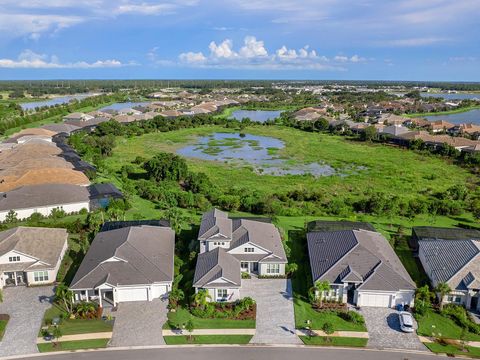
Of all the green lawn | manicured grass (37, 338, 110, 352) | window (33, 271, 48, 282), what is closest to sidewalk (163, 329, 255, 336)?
manicured grass (37, 338, 110, 352)

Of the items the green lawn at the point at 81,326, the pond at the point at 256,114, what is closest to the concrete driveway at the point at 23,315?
the green lawn at the point at 81,326

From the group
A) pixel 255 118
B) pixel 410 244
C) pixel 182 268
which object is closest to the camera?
pixel 182 268

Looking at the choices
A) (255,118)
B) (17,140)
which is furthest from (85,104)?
(17,140)

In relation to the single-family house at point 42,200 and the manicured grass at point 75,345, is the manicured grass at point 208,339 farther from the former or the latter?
the single-family house at point 42,200

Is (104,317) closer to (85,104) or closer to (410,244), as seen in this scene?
(410,244)

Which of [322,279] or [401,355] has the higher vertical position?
[322,279]

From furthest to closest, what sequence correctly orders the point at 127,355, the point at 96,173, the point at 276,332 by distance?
the point at 96,173
the point at 276,332
the point at 127,355

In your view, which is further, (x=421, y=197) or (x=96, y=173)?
(x=96, y=173)

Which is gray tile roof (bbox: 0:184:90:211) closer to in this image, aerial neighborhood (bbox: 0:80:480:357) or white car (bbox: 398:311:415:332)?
aerial neighborhood (bbox: 0:80:480:357)
